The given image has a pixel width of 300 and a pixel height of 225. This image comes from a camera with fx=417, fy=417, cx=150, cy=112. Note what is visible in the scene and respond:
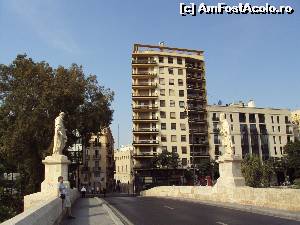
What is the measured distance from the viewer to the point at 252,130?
8769cm

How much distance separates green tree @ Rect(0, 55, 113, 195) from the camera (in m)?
35.8

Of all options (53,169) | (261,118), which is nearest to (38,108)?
(53,169)

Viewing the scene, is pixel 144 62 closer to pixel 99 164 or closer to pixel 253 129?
pixel 253 129

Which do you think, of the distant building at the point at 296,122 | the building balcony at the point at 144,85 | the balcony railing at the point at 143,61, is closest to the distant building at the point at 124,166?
the building balcony at the point at 144,85

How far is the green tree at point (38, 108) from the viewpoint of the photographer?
117 feet

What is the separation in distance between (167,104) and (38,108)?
49.1m

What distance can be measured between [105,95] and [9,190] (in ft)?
40.2

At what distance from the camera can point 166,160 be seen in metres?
73.2

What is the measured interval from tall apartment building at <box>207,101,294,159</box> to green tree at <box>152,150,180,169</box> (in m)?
10.7

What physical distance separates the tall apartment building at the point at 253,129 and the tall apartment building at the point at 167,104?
7.66 feet

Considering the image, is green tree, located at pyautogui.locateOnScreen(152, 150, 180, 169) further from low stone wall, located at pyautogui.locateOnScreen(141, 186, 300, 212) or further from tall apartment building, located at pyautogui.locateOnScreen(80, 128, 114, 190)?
low stone wall, located at pyautogui.locateOnScreen(141, 186, 300, 212)

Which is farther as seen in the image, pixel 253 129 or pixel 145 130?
pixel 253 129

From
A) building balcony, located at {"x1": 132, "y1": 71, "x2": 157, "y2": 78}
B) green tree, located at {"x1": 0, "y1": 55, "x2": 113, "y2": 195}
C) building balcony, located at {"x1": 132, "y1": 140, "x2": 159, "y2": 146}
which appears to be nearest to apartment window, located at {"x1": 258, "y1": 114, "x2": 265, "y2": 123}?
building balcony, located at {"x1": 132, "y1": 140, "x2": 159, "y2": 146}

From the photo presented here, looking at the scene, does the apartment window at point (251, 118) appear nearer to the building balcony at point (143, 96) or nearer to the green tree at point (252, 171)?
the building balcony at point (143, 96)
